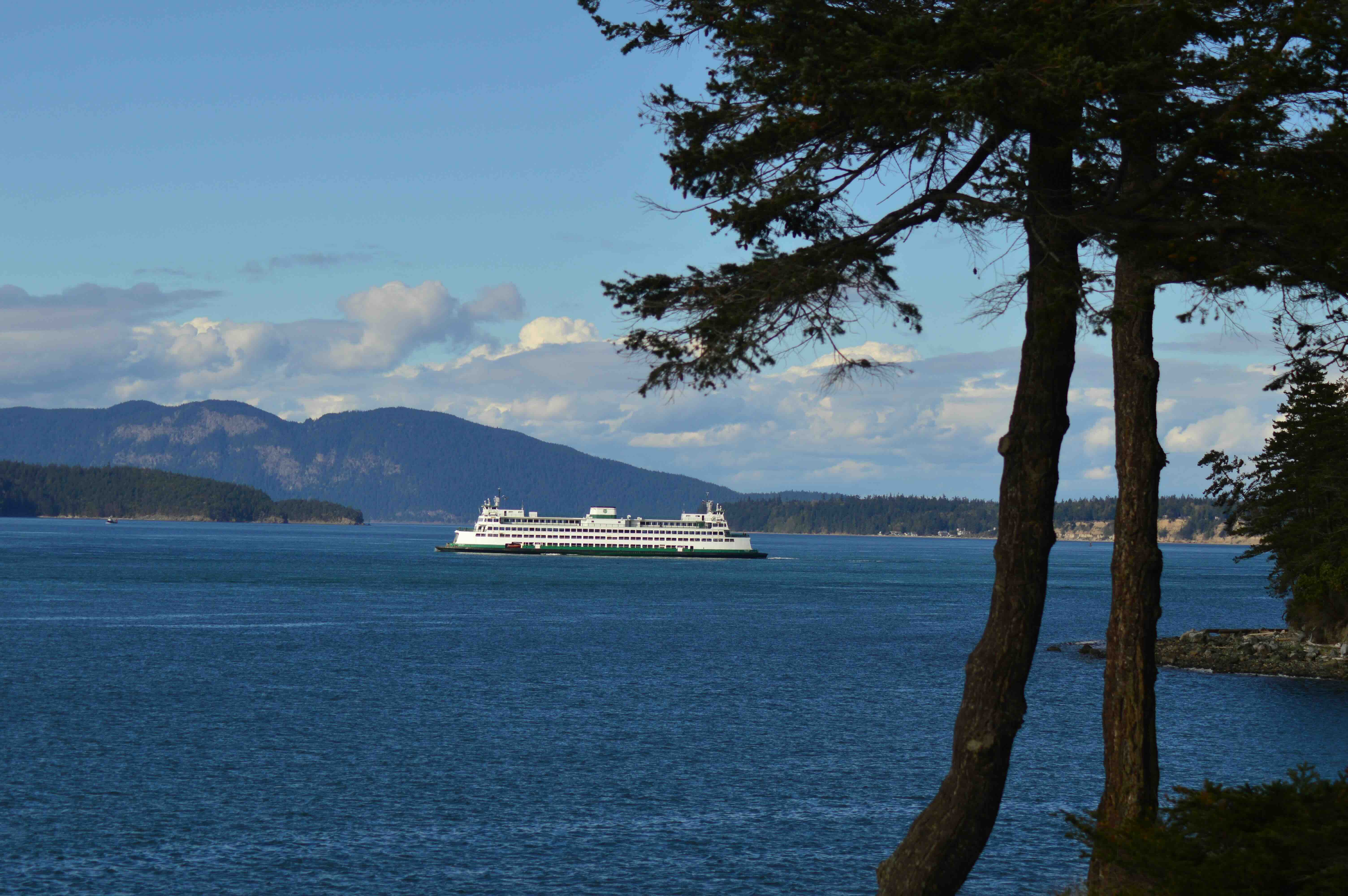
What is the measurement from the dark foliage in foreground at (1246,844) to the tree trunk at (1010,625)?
3.95 ft

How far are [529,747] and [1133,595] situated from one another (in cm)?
1906

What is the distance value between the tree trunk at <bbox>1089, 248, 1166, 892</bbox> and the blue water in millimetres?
6066

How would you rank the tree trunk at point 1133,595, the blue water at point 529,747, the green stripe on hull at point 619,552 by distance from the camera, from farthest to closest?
1. the green stripe on hull at point 619,552
2. the blue water at point 529,747
3. the tree trunk at point 1133,595

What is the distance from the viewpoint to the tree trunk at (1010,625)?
11.5 metres

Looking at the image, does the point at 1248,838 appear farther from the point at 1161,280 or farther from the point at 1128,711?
the point at 1161,280

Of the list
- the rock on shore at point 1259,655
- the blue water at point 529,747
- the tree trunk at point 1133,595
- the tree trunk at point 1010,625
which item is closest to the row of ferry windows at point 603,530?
the blue water at point 529,747

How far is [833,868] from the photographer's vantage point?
19.1m

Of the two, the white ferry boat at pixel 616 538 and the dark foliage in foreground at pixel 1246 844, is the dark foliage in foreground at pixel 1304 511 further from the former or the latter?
the white ferry boat at pixel 616 538

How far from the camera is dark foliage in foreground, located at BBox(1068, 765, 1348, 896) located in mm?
8602

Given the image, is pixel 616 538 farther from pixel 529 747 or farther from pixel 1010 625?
pixel 1010 625

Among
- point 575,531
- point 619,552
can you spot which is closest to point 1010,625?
point 619,552

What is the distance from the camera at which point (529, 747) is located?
95.0 ft

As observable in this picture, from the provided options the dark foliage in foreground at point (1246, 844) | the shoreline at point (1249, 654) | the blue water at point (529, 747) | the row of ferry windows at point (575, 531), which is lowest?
the blue water at point (529, 747)

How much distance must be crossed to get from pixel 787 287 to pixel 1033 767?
19.6 metres
